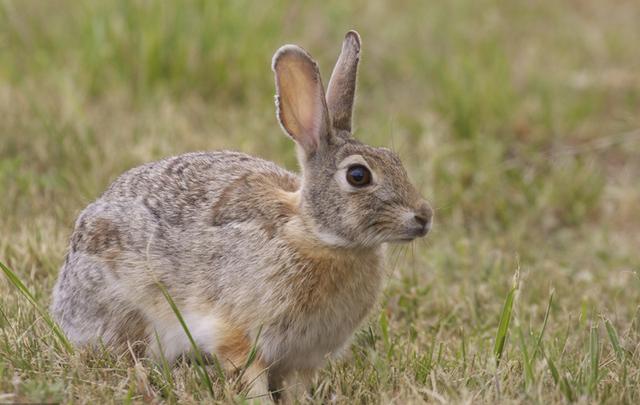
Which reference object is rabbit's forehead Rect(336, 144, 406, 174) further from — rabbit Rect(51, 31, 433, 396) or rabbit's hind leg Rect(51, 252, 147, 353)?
rabbit's hind leg Rect(51, 252, 147, 353)

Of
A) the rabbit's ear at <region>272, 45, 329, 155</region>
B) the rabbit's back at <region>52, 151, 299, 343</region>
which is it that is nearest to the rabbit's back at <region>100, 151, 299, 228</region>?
the rabbit's back at <region>52, 151, 299, 343</region>

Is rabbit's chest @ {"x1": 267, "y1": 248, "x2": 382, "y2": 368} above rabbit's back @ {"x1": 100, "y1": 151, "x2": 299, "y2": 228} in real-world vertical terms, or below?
below

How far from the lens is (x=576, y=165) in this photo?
6391 millimetres

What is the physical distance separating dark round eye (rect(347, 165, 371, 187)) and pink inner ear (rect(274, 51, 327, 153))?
259 mm

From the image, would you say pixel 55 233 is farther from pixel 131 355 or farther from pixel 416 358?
pixel 416 358

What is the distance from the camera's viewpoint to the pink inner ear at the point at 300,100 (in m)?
3.83

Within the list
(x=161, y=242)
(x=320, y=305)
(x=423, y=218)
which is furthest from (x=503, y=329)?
(x=161, y=242)

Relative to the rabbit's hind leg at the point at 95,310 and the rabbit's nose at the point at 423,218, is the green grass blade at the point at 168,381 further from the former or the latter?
the rabbit's nose at the point at 423,218

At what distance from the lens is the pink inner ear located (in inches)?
151

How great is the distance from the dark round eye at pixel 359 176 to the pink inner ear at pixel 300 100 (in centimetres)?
26

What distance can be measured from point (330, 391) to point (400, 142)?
9.55ft

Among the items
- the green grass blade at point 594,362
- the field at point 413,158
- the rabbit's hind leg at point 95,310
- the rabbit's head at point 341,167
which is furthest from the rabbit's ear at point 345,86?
the green grass blade at point 594,362

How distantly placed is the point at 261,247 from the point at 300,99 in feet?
1.85

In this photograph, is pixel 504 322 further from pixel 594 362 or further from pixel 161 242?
pixel 161 242
